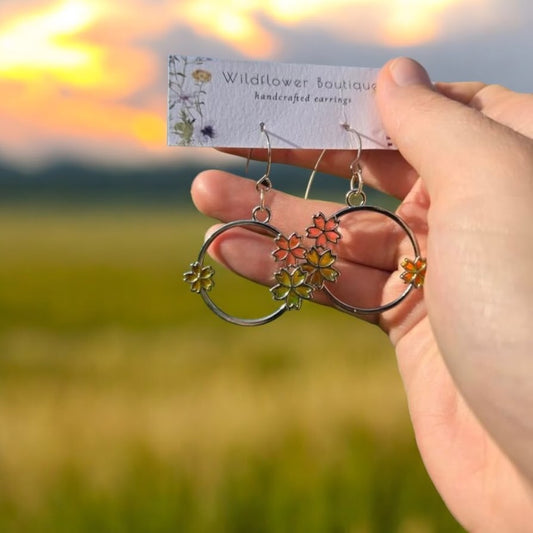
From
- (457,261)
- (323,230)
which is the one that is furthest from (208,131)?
(457,261)

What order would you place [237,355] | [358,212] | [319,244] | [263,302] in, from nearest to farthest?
[319,244]
[358,212]
[237,355]
[263,302]

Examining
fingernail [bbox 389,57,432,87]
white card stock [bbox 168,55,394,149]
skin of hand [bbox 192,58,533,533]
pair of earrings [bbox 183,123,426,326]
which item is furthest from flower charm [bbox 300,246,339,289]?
fingernail [bbox 389,57,432,87]

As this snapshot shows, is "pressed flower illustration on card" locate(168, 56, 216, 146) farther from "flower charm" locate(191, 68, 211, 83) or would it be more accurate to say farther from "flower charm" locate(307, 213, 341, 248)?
"flower charm" locate(307, 213, 341, 248)

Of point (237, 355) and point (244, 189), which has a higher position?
point (244, 189)

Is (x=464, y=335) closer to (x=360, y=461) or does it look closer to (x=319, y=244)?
(x=319, y=244)

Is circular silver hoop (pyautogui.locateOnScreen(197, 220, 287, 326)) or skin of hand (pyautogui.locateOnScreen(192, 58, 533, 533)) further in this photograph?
circular silver hoop (pyautogui.locateOnScreen(197, 220, 287, 326))

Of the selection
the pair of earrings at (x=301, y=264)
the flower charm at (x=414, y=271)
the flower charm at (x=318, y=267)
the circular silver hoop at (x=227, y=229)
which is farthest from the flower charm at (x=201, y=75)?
the flower charm at (x=414, y=271)

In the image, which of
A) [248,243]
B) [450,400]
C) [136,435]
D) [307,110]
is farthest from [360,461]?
[307,110]
